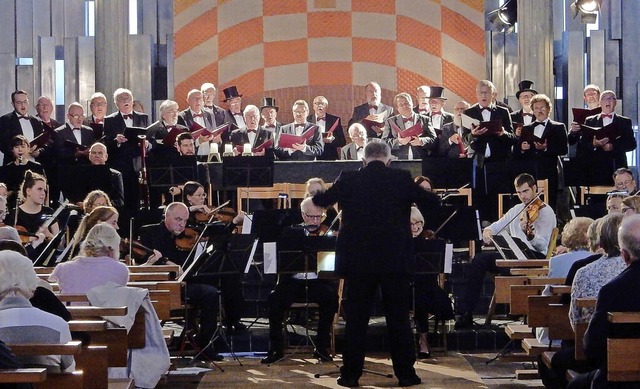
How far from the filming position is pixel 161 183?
10758mm

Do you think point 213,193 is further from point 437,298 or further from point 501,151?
point 437,298

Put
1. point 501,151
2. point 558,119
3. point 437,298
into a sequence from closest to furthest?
point 437,298
point 501,151
point 558,119

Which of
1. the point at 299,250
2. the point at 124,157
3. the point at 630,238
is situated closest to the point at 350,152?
the point at 124,157

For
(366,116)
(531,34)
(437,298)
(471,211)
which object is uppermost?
(531,34)

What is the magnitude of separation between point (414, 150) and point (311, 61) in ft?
10.1

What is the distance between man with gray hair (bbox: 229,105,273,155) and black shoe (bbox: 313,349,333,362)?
155 inches

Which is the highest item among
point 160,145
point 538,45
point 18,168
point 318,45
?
point 318,45

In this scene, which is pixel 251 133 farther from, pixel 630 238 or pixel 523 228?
pixel 630 238

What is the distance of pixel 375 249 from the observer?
7453mm

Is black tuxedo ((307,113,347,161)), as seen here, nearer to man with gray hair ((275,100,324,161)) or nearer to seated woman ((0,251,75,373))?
man with gray hair ((275,100,324,161))

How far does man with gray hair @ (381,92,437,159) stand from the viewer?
12.1m

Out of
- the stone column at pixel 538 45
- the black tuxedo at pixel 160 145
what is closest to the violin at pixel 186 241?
the black tuxedo at pixel 160 145

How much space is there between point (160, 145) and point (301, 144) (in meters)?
1.44

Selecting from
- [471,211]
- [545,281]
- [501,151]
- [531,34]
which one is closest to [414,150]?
[501,151]
